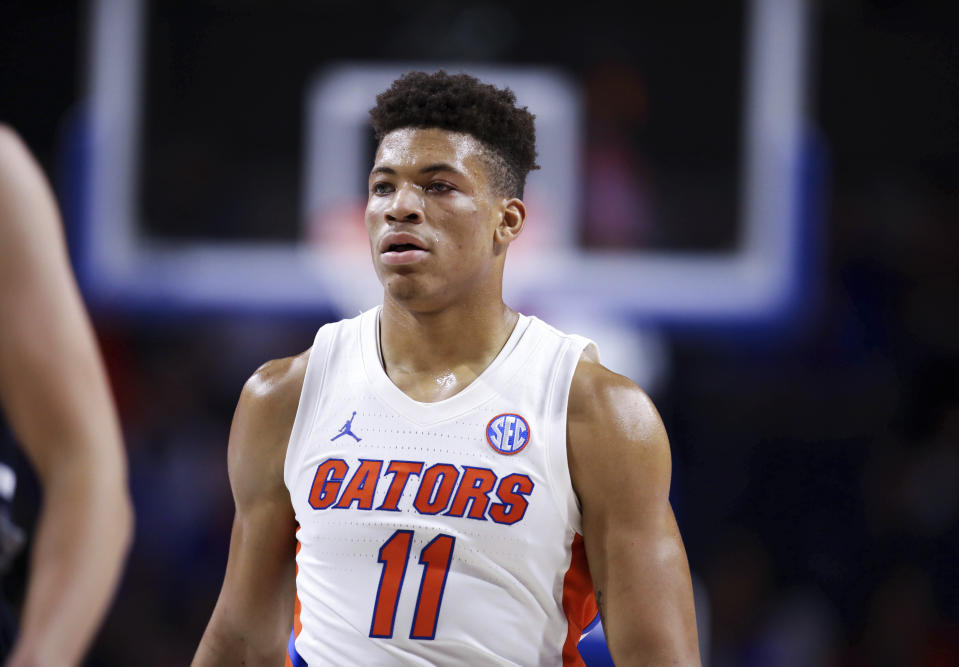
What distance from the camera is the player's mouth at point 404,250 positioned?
246 centimetres

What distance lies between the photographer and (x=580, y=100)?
263 inches

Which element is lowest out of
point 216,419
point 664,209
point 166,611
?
point 166,611

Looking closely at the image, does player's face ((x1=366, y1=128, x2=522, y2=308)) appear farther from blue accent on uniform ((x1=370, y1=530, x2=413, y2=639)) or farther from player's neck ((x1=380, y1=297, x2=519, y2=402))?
blue accent on uniform ((x1=370, y1=530, x2=413, y2=639))

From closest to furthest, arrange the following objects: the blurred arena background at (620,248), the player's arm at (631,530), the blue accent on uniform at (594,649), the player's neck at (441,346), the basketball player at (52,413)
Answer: the basketball player at (52,413), the player's arm at (631,530), the player's neck at (441,346), the blue accent on uniform at (594,649), the blurred arena background at (620,248)

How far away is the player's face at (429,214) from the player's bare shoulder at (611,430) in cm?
37

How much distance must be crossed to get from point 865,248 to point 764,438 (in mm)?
1371

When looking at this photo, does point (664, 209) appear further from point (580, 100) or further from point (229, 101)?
point (229, 101)

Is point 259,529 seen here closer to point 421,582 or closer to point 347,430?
point 347,430

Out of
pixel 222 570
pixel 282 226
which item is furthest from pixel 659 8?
pixel 222 570

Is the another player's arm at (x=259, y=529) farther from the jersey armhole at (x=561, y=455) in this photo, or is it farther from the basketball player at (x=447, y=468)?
the jersey armhole at (x=561, y=455)

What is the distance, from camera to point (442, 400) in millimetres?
2516

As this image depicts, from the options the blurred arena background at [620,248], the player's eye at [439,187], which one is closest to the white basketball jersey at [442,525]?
the player's eye at [439,187]

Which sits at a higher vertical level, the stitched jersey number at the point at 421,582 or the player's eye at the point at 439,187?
the player's eye at the point at 439,187

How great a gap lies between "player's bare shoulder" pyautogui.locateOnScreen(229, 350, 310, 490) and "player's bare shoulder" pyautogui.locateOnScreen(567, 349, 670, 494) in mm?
640
